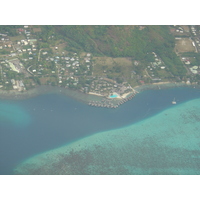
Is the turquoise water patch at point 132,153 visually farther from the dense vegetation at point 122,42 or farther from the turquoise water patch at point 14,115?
the dense vegetation at point 122,42

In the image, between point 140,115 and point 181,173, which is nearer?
point 181,173

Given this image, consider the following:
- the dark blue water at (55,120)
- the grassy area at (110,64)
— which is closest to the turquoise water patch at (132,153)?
the dark blue water at (55,120)

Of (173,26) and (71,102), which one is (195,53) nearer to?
(173,26)

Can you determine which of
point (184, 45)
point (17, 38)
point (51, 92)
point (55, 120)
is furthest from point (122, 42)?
point (55, 120)

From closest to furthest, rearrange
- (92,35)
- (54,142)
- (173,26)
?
(54,142), (92,35), (173,26)

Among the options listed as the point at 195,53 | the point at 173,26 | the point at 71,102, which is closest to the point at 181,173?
the point at 71,102

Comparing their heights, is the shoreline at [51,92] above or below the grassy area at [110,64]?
below
